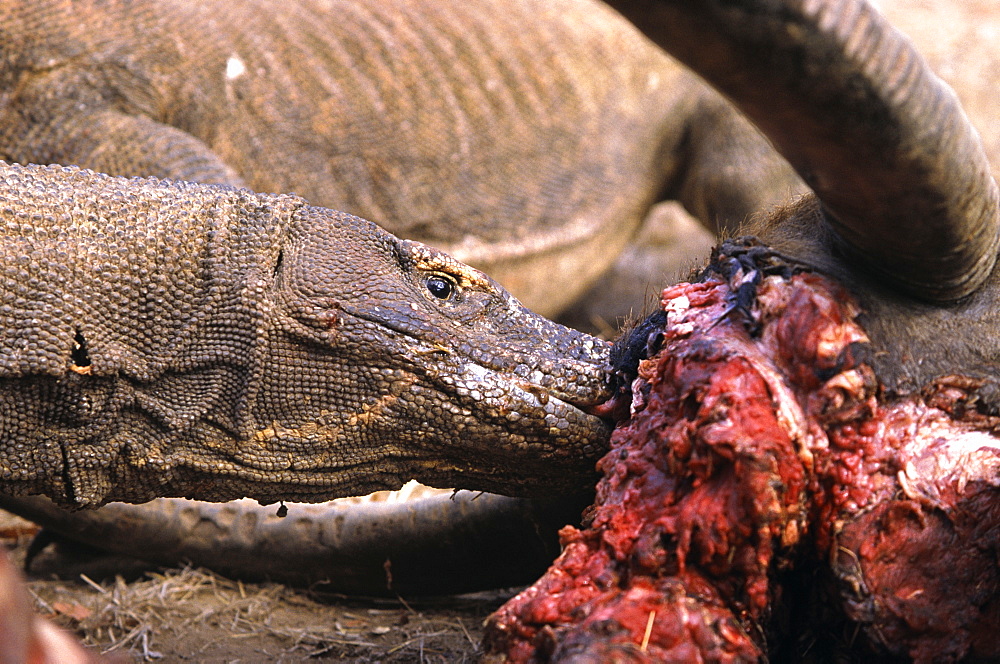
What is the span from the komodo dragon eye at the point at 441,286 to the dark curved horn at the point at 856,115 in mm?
935

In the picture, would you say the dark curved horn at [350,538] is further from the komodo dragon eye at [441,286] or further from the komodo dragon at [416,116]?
the komodo dragon at [416,116]

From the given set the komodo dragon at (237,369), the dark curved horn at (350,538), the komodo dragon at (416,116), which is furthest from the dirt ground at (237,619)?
the komodo dragon at (416,116)

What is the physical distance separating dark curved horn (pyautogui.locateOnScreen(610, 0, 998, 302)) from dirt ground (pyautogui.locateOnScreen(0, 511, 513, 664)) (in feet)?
4.58

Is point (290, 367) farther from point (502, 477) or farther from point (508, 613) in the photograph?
point (508, 613)

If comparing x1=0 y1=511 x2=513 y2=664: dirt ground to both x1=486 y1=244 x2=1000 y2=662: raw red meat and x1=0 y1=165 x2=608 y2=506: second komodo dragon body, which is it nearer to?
x1=0 y1=165 x2=608 y2=506: second komodo dragon body

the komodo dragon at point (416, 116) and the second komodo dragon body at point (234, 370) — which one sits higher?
the second komodo dragon body at point (234, 370)

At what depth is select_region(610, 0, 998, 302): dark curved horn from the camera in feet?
4.44

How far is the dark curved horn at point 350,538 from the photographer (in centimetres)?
266

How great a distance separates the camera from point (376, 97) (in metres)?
4.62

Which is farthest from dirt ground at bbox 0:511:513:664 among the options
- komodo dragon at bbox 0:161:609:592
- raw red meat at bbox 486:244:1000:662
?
raw red meat at bbox 486:244:1000:662

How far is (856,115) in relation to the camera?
1.49 metres

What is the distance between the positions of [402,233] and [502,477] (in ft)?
8.12

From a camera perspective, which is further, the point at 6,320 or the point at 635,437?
the point at 6,320

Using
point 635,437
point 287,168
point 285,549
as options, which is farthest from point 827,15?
point 287,168
